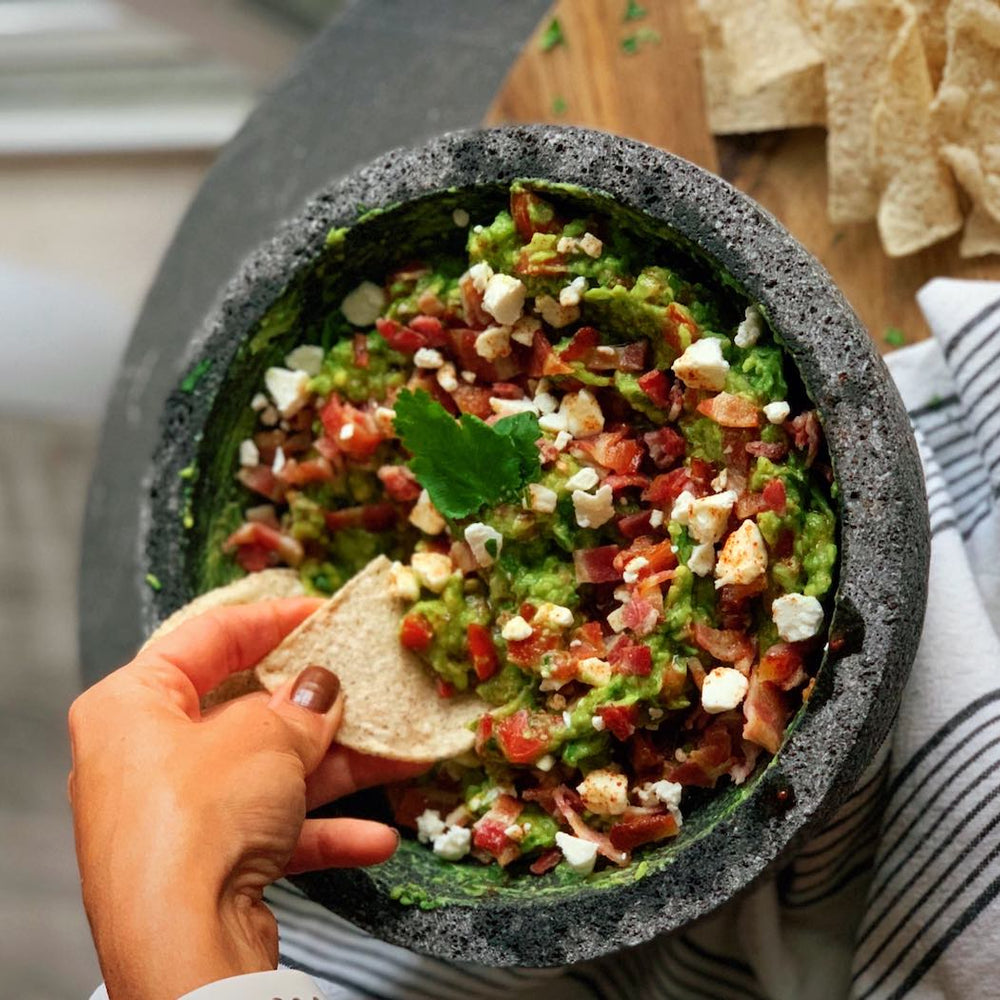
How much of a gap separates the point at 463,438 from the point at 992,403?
768mm

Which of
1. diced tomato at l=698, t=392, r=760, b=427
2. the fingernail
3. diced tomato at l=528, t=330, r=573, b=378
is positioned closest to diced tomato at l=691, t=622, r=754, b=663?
diced tomato at l=698, t=392, r=760, b=427

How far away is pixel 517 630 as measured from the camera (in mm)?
1387

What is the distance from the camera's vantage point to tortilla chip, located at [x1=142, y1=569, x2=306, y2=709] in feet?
4.88

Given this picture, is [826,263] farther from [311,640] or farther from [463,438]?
[311,640]

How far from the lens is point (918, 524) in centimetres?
127

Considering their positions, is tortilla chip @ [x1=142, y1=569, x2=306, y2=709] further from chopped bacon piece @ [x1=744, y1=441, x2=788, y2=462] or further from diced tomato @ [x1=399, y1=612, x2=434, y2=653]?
chopped bacon piece @ [x1=744, y1=441, x2=788, y2=462]

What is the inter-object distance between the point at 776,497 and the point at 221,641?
0.64 m

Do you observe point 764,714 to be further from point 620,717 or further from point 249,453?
point 249,453

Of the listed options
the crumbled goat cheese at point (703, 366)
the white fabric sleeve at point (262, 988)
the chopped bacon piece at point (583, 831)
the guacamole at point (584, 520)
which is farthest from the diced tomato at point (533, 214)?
the white fabric sleeve at point (262, 988)

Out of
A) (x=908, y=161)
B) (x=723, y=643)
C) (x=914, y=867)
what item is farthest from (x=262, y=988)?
(x=908, y=161)

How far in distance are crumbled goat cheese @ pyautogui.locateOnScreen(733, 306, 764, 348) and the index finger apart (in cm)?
61

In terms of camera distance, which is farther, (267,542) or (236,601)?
(267,542)

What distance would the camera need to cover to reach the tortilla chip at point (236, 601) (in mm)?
1486

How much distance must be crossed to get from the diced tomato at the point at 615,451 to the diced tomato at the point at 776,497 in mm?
172
